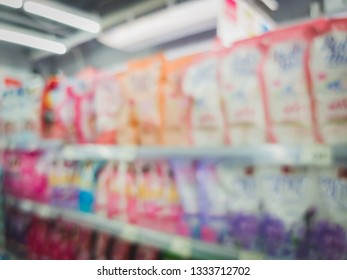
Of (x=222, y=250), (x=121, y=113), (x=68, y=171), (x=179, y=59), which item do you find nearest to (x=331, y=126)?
(x=222, y=250)

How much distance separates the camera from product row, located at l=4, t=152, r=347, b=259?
2.71ft

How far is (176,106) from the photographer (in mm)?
1122

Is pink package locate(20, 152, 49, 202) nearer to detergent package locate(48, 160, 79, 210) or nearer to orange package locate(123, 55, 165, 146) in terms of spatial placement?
detergent package locate(48, 160, 79, 210)

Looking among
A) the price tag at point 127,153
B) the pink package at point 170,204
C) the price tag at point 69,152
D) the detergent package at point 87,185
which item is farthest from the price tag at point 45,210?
the pink package at point 170,204

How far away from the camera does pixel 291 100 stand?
2.81 feet

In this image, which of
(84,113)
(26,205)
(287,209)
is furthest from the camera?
(26,205)

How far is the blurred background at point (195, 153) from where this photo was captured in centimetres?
82

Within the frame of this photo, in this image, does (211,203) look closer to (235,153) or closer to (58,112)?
(235,153)

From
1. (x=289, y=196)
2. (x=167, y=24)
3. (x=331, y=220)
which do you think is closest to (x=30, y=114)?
(x=289, y=196)

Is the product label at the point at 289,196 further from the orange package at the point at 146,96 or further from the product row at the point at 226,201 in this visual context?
the orange package at the point at 146,96

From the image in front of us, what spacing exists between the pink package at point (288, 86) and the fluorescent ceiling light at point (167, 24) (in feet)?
8.70

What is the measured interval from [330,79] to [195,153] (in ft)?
1.43

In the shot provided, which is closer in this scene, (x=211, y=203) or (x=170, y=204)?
(x=211, y=203)
